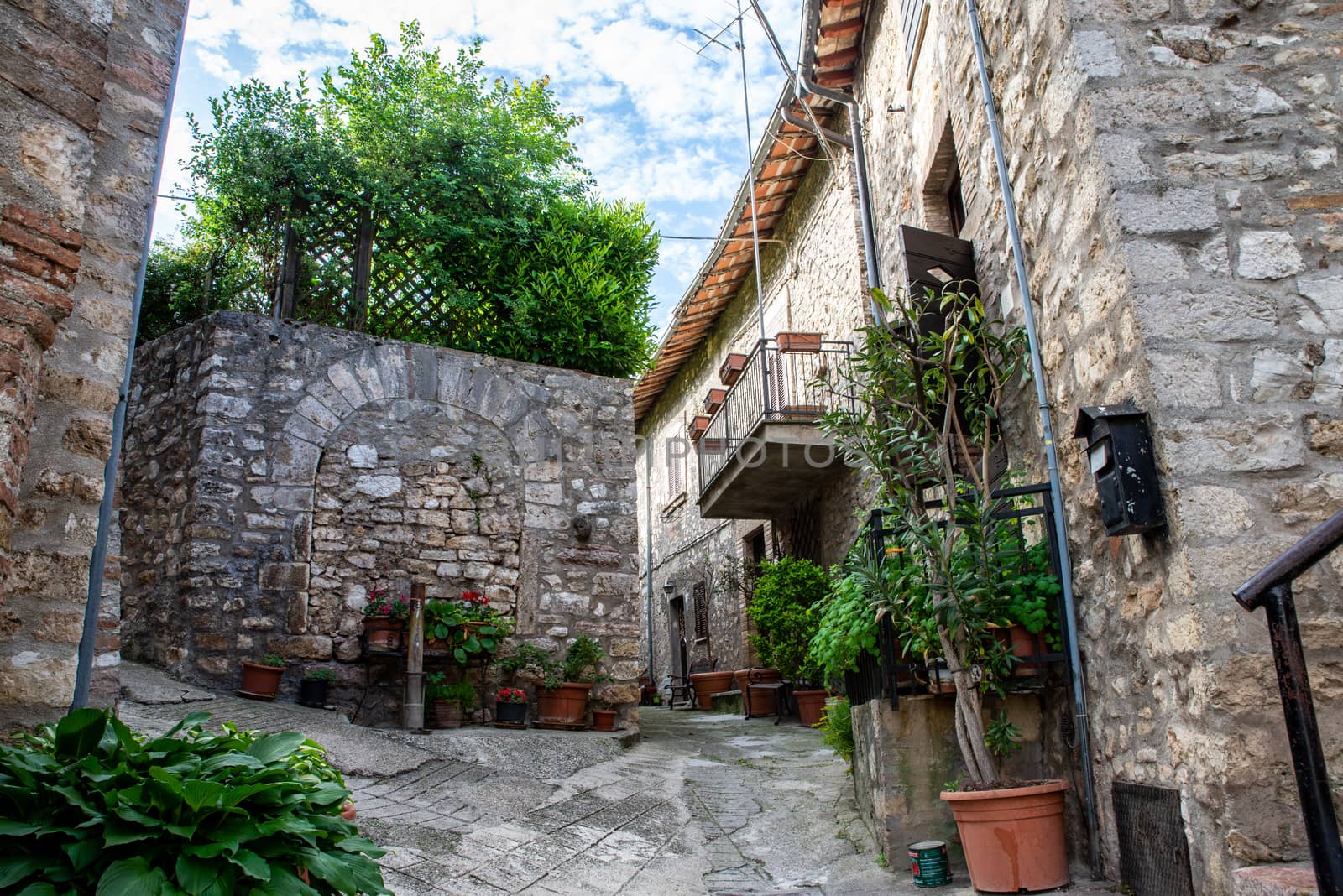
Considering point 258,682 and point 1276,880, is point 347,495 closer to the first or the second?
point 258,682

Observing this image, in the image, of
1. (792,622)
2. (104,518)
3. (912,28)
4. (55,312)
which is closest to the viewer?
(55,312)

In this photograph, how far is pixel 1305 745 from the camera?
1.95 metres

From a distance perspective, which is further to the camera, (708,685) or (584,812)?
(708,685)

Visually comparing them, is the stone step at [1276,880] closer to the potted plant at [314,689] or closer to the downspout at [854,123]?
the downspout at [854,123]

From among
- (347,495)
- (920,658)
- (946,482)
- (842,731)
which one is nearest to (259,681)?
(347,495)

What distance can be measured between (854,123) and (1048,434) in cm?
507

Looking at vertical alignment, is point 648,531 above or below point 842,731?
above

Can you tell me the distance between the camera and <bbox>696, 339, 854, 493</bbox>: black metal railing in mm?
8328

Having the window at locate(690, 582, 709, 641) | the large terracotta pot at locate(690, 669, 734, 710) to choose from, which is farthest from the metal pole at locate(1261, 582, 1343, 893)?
the window at locate(690, 582, 709, 641)

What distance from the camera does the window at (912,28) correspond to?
238 inches

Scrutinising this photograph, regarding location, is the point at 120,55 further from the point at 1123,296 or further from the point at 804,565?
the point at 804,565

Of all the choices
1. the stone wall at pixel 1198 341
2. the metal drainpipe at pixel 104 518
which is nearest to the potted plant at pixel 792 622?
the stone wall at pixel 1198 341

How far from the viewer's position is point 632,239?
863cm

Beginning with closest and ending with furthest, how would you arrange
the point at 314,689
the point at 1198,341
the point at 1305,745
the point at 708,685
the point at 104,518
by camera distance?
the point at 1305,745, the point at 104,518, the point at 1198,341, the point at 314,689, the point at 708,685
